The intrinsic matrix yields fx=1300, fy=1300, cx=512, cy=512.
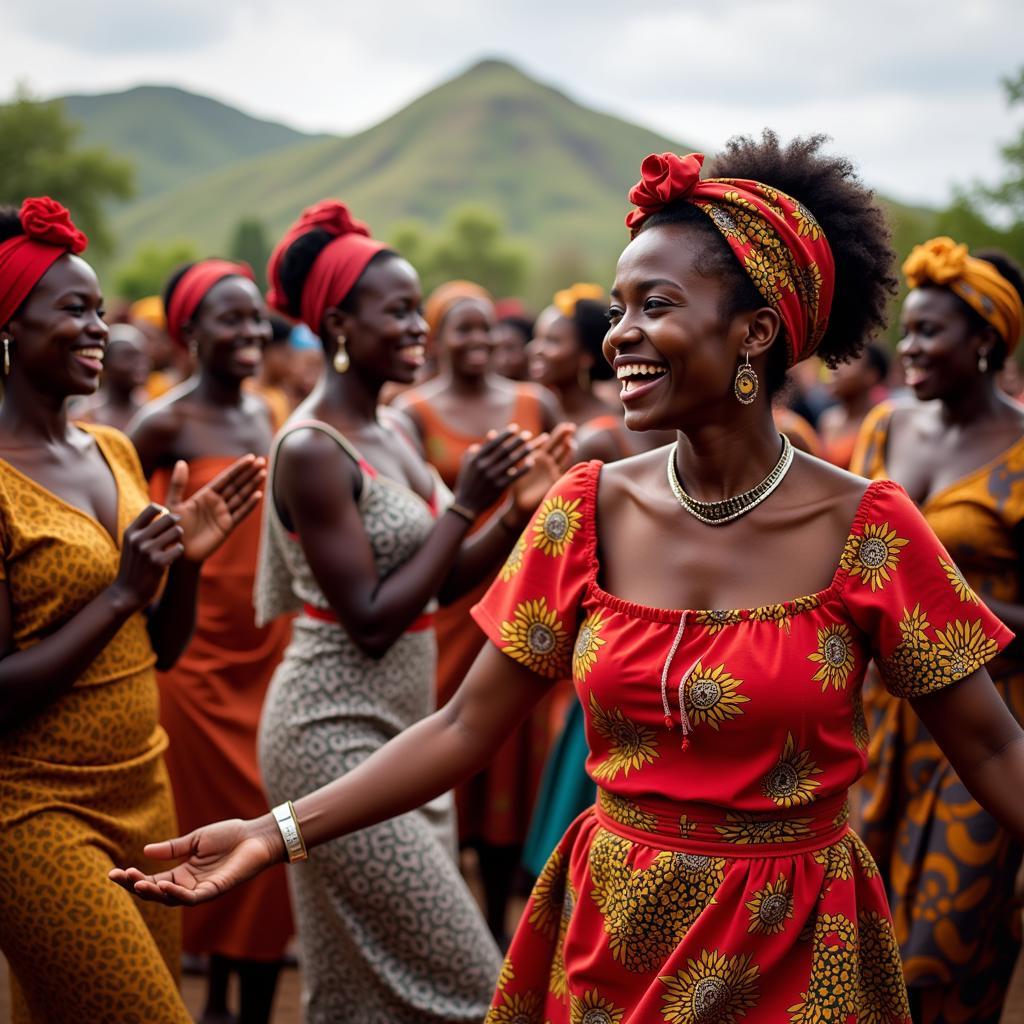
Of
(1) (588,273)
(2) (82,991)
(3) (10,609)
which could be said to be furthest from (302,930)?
(1) (588,273)

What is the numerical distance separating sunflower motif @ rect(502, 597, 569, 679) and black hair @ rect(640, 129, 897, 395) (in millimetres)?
624

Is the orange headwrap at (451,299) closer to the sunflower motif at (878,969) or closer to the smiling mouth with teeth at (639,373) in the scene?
the smiling mouth with teeth at (639,373)

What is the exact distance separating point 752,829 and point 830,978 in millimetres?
287

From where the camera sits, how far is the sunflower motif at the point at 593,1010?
7.82ft

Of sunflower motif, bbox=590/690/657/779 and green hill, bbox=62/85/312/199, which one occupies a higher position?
green hill, bbox=62/85/312/199

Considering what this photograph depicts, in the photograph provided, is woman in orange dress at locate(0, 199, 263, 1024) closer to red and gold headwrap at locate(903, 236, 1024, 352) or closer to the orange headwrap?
red and gold headwrap at locate(903, 236, 1024, 352)

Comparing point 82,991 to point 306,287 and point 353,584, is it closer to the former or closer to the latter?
point 353,584

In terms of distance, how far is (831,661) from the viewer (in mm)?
2295

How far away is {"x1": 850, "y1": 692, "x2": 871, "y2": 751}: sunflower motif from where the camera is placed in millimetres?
2381

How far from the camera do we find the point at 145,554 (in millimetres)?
3166

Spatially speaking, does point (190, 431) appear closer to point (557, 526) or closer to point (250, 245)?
point (557, 526)

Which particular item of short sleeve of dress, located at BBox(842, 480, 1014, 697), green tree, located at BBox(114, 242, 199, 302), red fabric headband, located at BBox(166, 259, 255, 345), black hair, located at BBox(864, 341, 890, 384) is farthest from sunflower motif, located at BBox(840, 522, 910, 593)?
green tree, located at BBox(114, 242, 199, 302)

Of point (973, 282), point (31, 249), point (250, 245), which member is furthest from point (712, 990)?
point (250, 245)

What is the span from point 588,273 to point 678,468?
105m
